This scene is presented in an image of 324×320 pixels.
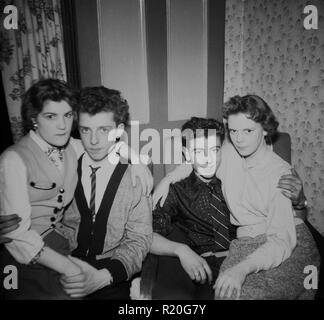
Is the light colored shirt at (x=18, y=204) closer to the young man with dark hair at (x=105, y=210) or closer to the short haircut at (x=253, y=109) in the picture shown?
the young man with dark hair at (x=105, y=210)

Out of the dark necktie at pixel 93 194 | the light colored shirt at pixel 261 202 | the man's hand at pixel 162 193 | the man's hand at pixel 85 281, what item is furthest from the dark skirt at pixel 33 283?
the light colored shirt at pixel 261 202

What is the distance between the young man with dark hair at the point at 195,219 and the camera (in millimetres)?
1282

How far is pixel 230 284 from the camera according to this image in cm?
110

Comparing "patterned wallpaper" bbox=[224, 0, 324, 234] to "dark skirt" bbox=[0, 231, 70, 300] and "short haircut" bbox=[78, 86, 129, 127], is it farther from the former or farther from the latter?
"dark skirt" bbox=[0, 231, 70, 300]

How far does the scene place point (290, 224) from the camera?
1.17 metres

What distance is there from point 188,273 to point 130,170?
523mm

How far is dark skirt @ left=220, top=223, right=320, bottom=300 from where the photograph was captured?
3.72ft

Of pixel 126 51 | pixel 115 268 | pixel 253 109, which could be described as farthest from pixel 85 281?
pixel 126 51

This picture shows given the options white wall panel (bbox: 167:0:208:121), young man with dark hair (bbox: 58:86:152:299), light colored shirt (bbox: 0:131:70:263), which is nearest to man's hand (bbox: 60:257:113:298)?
young man with dark hair (bbox: 58:86:152:299)

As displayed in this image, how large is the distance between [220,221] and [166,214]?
0.86 feet

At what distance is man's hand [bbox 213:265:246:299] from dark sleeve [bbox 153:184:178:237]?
0.37m

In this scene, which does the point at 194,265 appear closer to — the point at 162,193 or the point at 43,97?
the point at 162,193

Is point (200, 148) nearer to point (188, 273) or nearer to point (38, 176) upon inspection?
point (188, 273)
